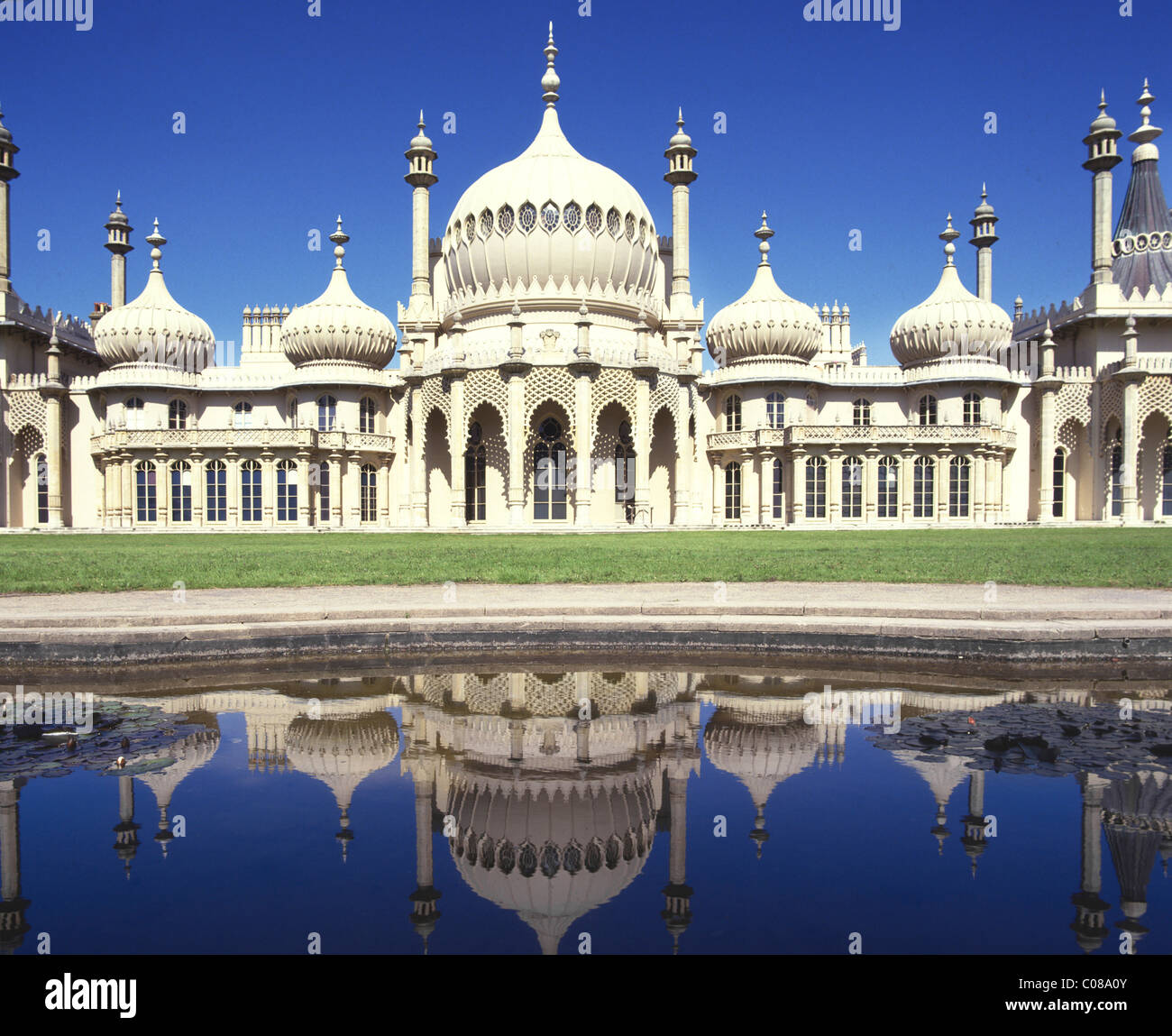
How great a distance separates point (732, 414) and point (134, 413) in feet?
90.2

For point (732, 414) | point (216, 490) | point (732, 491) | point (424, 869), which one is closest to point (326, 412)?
point (216, 490)

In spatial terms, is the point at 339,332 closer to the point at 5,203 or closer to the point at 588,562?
the point at 5,203

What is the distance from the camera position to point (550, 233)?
3862 centimetres

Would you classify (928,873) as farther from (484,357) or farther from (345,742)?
(484,357)

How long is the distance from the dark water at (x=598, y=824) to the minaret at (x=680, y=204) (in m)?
37.4

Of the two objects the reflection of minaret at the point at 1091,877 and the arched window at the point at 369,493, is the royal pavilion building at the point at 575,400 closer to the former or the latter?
the arched window at the point at 369,493

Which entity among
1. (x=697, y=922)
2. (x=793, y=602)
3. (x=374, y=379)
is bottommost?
(x=697, y=922)

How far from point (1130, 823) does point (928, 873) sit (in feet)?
4.64

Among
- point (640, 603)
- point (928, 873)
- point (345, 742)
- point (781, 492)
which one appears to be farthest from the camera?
point (781, 492)

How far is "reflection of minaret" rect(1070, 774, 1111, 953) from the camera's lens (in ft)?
12.5

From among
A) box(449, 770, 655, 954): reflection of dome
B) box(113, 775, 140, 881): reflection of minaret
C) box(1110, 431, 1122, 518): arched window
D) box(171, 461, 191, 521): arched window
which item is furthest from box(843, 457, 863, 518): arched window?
box(113, 775, 140, 881): reflection of minaret

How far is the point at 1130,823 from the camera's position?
4914 mm

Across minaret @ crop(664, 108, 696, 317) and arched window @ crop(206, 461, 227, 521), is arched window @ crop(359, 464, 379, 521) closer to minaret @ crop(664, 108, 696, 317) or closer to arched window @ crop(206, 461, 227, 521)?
arched window @ crop(206, 461, 227, 521)
